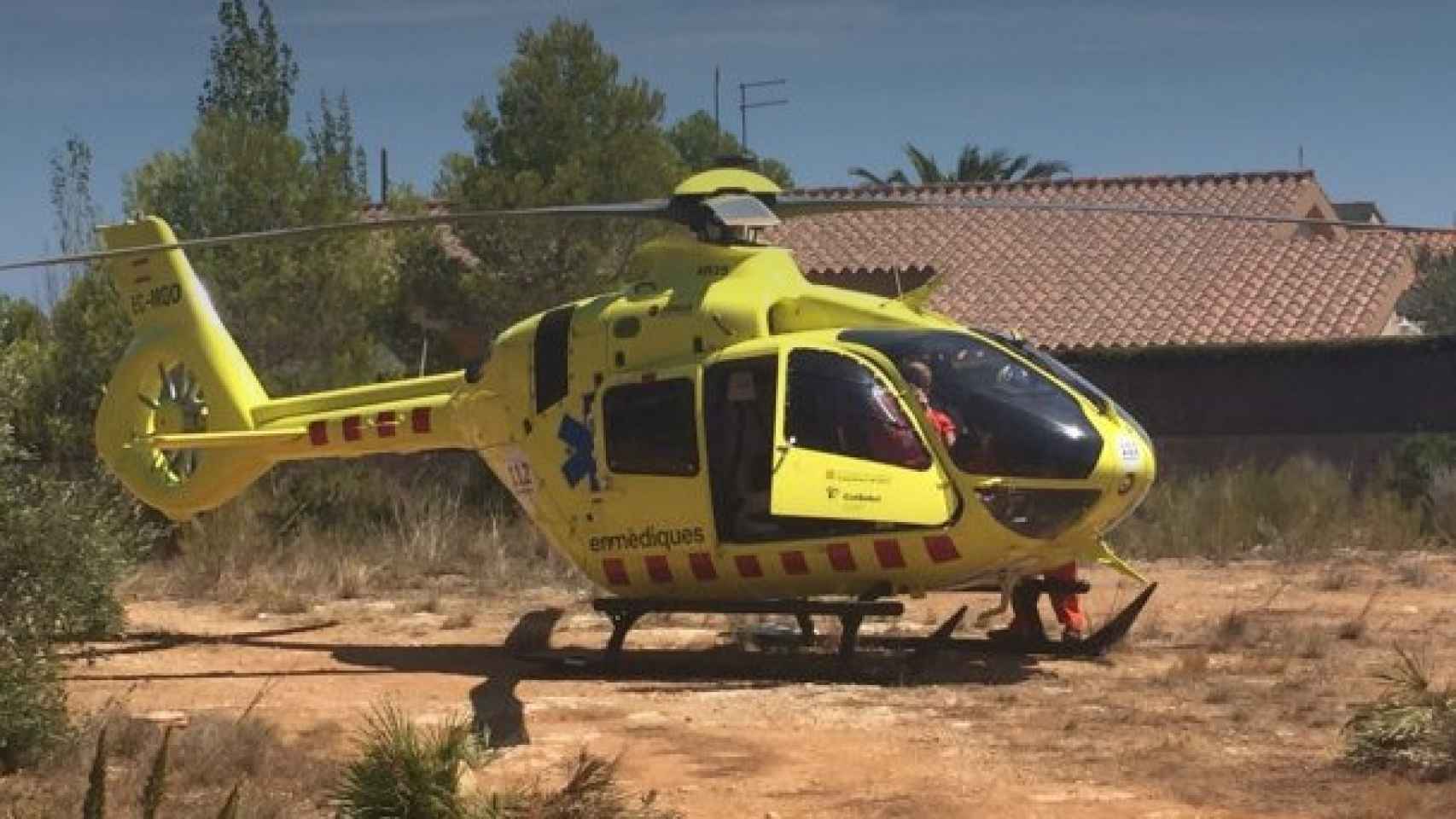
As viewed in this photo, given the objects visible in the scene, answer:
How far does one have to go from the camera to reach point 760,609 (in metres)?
12.9

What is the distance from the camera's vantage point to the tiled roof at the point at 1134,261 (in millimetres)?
29703

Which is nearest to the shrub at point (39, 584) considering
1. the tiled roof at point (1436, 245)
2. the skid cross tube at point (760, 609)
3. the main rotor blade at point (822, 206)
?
the skid cross tube at point (760, 609)

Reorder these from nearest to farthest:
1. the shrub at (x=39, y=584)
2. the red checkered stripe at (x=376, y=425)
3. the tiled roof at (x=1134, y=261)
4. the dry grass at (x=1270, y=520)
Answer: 1. the shrub at (x=39, y=584)
2. the red checkered stripe at (x=376, y=425)
3. the dry grass at (x=1270, y=520)
4. the tiled roof at (x=1134, y=261)

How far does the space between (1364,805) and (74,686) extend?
8476 mm

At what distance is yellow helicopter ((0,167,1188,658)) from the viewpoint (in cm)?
1216

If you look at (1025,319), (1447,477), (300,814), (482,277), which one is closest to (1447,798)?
(300,814)

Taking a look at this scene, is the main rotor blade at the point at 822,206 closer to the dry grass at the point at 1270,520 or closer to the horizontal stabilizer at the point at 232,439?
the horizontal stabilizer at the point at 232,439

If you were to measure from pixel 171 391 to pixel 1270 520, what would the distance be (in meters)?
12.5

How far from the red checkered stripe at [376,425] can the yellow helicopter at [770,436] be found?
0.02 m

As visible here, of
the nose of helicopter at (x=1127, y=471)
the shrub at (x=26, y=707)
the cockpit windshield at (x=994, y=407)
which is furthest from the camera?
the nose of helicopter at (x=1127, y=471)

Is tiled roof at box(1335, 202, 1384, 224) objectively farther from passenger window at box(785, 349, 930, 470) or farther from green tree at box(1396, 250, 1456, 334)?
passenger window at box(785, 349, 930, 470)

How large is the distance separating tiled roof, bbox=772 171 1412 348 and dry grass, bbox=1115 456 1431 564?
18.1ft

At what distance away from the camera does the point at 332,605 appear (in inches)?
695

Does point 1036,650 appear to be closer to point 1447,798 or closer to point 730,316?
point 730,316
